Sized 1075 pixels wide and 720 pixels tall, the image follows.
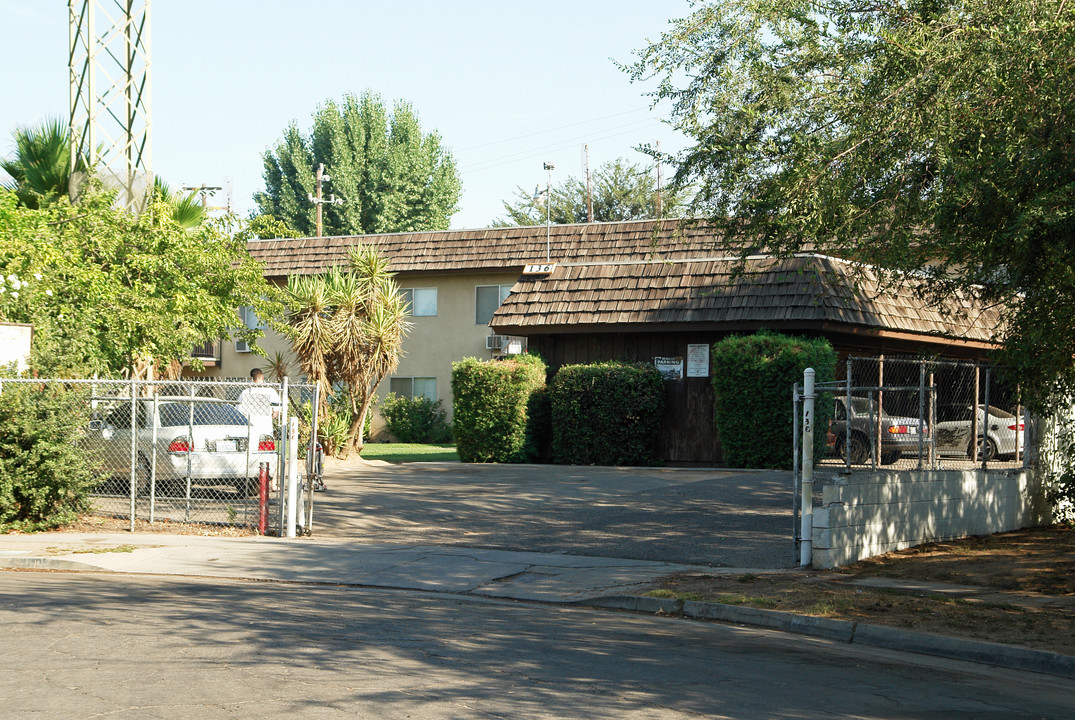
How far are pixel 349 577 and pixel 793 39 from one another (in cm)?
980

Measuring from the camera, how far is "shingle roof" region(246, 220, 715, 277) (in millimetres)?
31125

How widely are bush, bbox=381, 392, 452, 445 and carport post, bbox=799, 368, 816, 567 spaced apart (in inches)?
854

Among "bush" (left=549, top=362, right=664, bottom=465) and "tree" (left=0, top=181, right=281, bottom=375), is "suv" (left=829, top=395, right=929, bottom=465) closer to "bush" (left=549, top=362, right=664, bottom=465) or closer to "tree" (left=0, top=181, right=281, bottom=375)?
"bush" (left=549, top=362, right=664, bottom=465)

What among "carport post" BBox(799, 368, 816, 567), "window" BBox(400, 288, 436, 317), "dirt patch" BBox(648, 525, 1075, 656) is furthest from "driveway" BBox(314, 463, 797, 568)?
"window" BBox(400, 288, 436, 317)

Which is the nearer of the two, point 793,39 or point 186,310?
point 793,39

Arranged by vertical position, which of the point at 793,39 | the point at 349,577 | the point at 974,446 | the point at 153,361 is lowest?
the point at 349,577

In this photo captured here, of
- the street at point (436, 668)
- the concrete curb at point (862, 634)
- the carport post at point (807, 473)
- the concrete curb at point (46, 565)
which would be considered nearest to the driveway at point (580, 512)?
the carport post at point (807, 473)

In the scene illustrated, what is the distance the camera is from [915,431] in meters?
13.8

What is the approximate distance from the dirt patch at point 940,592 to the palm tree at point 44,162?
1544 cm

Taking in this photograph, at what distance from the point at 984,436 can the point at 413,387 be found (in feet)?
72.8

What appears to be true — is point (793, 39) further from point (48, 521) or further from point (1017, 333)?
point (48, 521)

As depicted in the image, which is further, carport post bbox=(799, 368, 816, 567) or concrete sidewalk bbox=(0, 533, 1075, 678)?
carport post bbox=(799, 368, 816, 567)

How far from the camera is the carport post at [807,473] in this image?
37.2ft

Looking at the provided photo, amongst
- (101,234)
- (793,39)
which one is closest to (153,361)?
(101,234)
